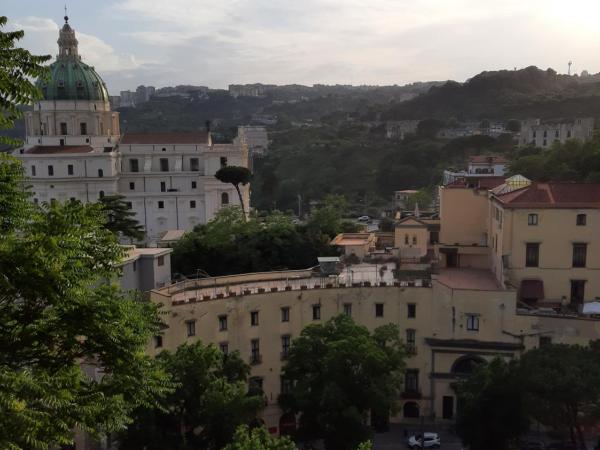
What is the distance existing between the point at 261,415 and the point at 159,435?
1007 centimetres

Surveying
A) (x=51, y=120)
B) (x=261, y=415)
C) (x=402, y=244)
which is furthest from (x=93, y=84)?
(x=261, y=415)

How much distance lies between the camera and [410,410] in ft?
105

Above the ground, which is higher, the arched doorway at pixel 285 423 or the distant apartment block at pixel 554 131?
the distant apartment block at pixel 554 131

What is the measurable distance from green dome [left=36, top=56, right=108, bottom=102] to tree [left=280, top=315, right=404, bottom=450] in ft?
172

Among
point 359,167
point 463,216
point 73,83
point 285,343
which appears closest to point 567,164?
point 463,216

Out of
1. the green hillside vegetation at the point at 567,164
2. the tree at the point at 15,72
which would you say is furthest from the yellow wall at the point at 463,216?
the tree at the point at 15,72

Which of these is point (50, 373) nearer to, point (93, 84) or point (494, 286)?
point (494, 286)

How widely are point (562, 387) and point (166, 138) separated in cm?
5204

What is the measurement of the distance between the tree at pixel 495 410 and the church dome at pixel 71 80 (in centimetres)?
5668

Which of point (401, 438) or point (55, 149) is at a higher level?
point (55, 149)

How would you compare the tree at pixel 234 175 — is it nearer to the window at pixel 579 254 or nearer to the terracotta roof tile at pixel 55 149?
the terracotta roof tile at pixel 55 149

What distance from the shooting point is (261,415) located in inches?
1196

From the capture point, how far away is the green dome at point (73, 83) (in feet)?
225

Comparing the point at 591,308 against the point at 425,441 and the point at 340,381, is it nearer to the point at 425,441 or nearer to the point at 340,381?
the point at 425,441
